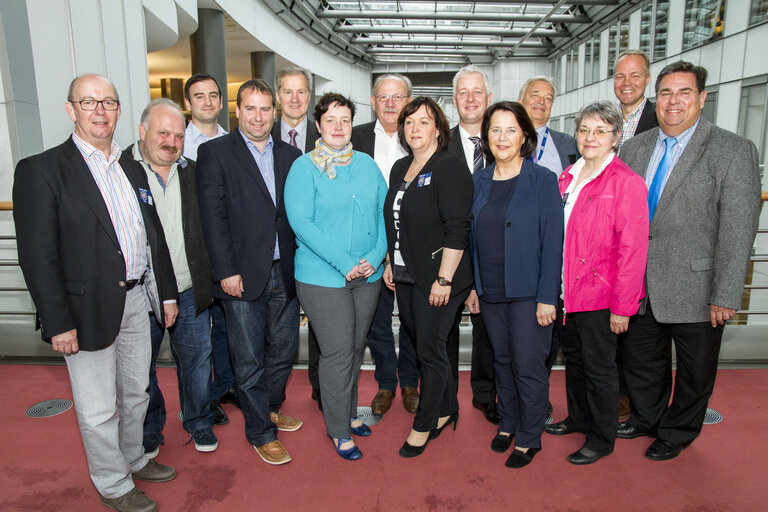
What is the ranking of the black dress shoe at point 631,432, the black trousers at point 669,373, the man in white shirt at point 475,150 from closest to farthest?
the black trousers at point 669,373, the black dress shoe at point 631,432, the man in white shirt at point 475,150

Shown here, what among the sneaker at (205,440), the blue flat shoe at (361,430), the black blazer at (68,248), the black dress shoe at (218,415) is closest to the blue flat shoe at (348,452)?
the blue flat shoe at (361,430)

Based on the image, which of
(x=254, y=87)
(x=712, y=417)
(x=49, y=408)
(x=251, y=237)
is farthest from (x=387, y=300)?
(x=49, y=408)

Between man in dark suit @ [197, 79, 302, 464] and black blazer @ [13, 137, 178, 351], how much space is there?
0.50 meters

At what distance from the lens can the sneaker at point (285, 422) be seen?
285 centimetres

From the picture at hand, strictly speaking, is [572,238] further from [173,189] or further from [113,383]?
[113,383]

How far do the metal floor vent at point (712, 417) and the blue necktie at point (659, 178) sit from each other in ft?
4.53

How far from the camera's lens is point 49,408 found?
311 cm

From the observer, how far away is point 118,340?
214 centimetres

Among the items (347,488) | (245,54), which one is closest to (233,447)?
(347,488)

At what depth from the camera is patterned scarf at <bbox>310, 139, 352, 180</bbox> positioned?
2.37 meters

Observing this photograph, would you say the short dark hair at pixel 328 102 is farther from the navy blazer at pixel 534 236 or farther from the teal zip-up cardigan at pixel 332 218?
the navy blazer at pixel 534 236

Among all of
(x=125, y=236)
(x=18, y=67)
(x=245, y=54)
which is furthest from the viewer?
(x=245, y=54)

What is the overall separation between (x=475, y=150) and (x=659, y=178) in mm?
994

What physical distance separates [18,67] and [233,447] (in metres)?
3.44
